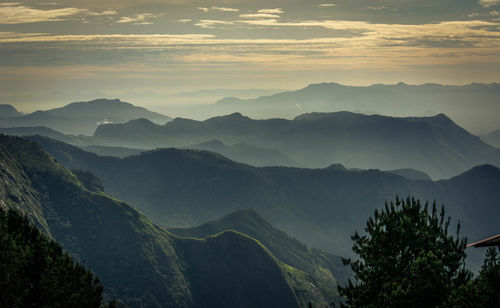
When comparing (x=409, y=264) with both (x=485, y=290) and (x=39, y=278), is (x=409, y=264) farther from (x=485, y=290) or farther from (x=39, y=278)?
(x=39, y=278)

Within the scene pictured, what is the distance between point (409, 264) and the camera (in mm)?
57156

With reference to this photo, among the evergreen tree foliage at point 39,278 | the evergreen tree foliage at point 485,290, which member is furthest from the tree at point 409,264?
the evergreen tree foliage at point 39,278

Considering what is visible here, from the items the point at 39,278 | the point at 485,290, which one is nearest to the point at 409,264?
the point at 485,290

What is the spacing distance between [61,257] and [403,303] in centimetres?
5036

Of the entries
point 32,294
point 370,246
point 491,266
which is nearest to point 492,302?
point 491,266

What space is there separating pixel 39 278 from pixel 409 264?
51057 mm

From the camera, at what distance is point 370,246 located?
6041 cm

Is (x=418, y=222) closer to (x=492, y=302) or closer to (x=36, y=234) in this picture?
(x=492, y=302)

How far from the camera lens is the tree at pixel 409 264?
5156 centimetres

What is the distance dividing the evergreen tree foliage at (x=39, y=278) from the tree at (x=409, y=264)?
114ft

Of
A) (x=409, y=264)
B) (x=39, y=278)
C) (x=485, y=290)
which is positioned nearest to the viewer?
(x=485, y=290)

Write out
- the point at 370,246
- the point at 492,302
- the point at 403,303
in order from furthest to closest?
the point at 370,246, the point at 403,303, the point at 492,302

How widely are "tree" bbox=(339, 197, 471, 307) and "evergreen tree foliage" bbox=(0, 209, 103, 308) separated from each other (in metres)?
Result: 34.6

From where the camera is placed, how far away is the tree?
51.6m
